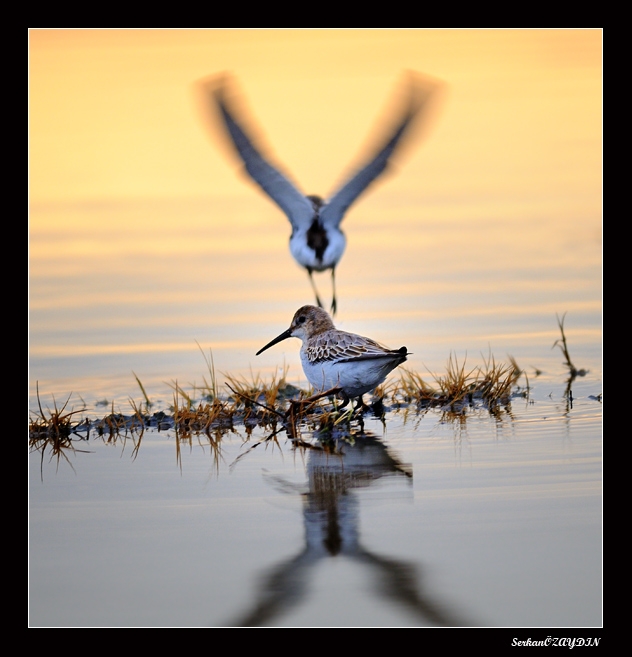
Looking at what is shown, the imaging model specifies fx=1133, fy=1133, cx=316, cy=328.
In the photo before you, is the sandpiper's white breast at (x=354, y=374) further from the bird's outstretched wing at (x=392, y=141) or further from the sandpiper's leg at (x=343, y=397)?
the bird's outstretched wing at (x=392, y=141)

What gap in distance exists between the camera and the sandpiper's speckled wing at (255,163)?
31.2ft

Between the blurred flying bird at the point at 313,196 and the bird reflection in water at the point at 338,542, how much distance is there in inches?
107

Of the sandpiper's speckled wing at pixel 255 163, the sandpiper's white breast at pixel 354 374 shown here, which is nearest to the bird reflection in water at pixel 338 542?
the sandpiper's white breast at pixel 354 374

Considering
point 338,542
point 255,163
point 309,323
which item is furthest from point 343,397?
point 338,542

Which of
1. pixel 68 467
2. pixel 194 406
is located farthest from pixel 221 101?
pixel 68 467

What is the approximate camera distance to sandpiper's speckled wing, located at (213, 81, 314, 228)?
9508 mm

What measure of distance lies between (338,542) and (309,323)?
4.16m

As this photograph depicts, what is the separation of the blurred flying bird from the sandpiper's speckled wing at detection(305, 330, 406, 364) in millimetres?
1126

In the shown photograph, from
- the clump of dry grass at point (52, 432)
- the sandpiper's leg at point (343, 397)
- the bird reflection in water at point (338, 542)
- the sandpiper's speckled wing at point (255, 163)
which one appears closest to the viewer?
the bird reflection in water at point (338, 542)

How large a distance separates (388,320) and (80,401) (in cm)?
369

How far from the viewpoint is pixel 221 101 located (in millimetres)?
9562

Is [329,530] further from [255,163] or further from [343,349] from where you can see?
[255,163]

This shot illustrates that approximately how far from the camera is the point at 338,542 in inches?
209

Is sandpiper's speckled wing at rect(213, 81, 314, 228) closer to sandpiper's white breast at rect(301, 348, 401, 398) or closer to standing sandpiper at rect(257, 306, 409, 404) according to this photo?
standing sandpiper at rect(257, 306, 409, 404)
